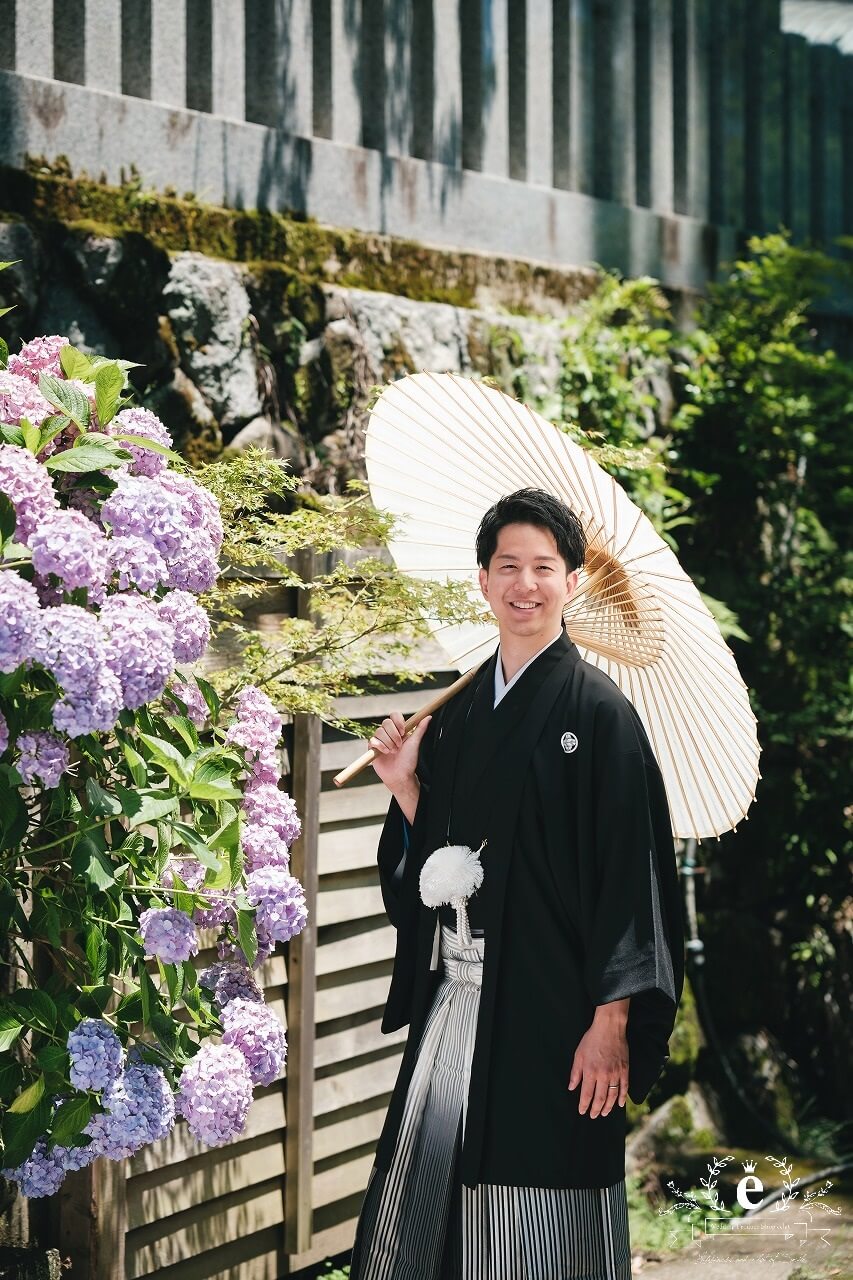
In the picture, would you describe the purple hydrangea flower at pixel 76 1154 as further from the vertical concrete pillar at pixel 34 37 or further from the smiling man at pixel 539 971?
the vertical concrete pillar at pixel 34 37

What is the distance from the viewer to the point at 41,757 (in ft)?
8.20

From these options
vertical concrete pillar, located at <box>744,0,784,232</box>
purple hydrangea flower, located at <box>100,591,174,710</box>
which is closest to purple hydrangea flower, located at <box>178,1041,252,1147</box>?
purple hydrangea flower, located at <box>100,591,174,710</box>

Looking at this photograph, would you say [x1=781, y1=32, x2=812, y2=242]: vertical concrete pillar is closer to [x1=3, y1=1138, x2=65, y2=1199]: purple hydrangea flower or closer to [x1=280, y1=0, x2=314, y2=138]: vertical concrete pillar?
[x1=280, y1=0, x2=314, y2=138]: vertical concrete pillar

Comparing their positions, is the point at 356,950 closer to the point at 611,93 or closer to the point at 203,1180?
the point at 203,1180

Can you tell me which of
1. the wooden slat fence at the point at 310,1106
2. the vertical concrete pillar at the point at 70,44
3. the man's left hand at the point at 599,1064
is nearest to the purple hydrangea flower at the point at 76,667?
the man's left hand at the point at 599,1064

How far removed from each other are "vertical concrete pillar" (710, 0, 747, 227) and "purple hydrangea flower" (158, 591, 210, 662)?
583cm

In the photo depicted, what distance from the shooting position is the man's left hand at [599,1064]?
9.93 ft

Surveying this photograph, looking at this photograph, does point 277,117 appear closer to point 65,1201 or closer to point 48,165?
point 48,165

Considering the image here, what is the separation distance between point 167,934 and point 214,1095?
1.07ft

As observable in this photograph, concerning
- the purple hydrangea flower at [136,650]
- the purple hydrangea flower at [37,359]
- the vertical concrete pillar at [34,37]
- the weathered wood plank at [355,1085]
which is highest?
the vertical concrete pillar at [34,37]

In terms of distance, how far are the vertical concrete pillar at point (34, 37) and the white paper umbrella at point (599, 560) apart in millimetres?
1785

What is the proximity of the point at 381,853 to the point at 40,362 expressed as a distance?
1449 mm

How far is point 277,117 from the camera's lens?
528cm

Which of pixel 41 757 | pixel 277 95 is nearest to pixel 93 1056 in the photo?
pixel 41 757
